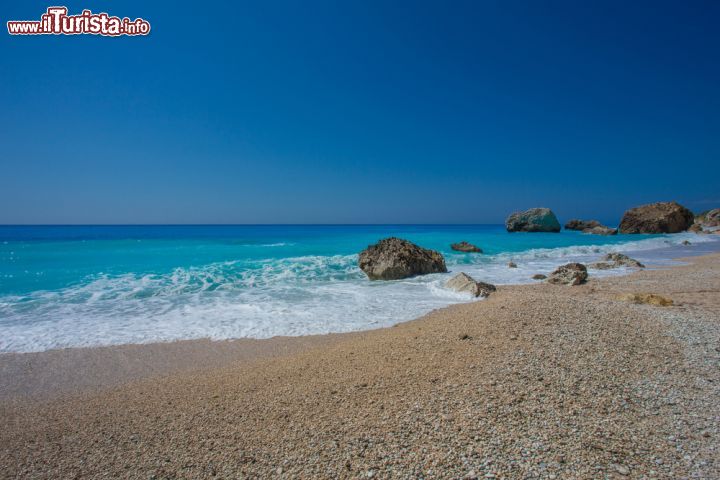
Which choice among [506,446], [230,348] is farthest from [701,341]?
[230,348]

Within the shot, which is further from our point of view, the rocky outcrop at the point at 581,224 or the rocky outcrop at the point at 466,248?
the rocky outcrop at the point at 581,224

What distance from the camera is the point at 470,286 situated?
911 centimetres

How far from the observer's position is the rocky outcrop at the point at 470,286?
889 centimetres

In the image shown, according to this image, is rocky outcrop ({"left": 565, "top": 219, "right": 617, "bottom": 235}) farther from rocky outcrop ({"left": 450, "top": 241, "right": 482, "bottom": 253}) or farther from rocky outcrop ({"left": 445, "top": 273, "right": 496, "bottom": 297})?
rocky outcrop ({"left": 445, "top": 273, "right": 496, "bottom": 297})

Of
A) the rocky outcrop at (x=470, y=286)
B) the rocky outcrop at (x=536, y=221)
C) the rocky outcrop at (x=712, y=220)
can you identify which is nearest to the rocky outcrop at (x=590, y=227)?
the rocky outcrop at (x=536, y=221)

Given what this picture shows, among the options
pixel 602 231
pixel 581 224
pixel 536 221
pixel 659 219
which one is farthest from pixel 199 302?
pixel 581 224

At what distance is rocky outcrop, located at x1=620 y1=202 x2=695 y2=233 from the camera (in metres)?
43.7

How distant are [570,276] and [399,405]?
9.29 metres

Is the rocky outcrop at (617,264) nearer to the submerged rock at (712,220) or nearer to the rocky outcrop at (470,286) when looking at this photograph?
the rocky outcrop at (470,286)

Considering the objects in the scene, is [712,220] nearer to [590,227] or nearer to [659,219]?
[590,227]

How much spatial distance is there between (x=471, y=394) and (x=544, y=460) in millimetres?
937

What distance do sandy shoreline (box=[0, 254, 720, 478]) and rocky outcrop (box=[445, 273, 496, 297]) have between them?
3161 mm

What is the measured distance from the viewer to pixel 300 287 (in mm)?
11258

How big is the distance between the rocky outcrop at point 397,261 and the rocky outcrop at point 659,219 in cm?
4630
